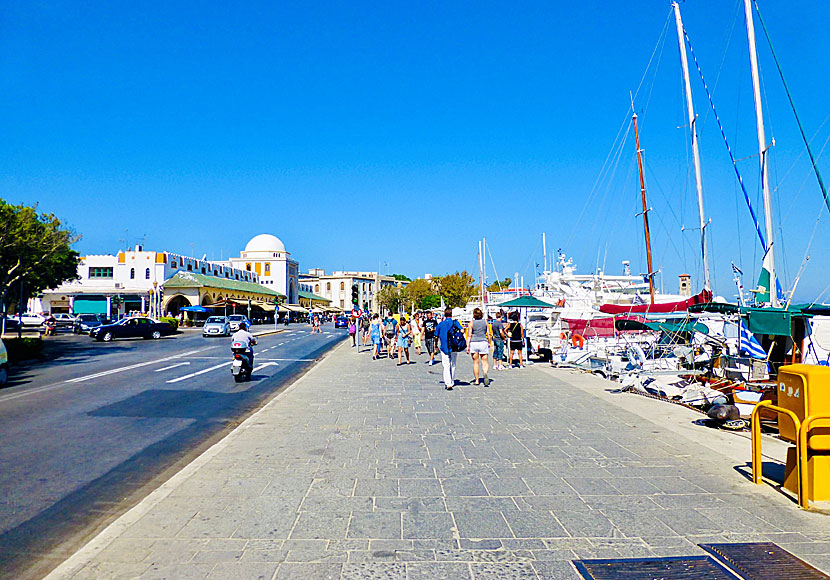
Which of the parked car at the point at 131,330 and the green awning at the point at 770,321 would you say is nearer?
the green awning at the point at 770,321

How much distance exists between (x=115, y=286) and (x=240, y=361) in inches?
2592

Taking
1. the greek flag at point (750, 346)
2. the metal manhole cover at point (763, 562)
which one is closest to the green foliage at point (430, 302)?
the greek flag at point (750, 346)

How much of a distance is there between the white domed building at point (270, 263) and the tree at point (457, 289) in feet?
145

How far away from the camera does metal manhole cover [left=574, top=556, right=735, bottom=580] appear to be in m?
3.89

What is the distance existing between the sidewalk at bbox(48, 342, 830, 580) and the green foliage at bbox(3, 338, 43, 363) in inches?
701

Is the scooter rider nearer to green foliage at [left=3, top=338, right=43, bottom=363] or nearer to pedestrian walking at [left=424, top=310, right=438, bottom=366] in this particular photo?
pedestrian walking at [left=424, top=310, right=438, bottom=366]

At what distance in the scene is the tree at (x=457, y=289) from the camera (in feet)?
264

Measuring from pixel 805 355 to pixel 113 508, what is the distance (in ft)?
34.6

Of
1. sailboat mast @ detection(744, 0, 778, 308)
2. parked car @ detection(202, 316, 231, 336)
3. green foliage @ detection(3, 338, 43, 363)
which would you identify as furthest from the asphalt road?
parked car @ detection(202, 316, 231, 336)

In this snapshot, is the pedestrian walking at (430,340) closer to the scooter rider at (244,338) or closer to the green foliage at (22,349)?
the scooter rider at (244,338)

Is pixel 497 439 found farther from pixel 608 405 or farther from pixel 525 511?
pixel 608 405

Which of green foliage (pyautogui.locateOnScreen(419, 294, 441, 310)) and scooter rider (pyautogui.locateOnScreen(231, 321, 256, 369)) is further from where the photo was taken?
green foliage (pyautogui.locateOnScreen(419, 294, 441, 310))

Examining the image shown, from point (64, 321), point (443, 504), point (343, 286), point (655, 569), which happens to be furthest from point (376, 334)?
point (343, 286)

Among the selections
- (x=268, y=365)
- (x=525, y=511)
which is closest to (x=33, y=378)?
(x=268, y=365)
